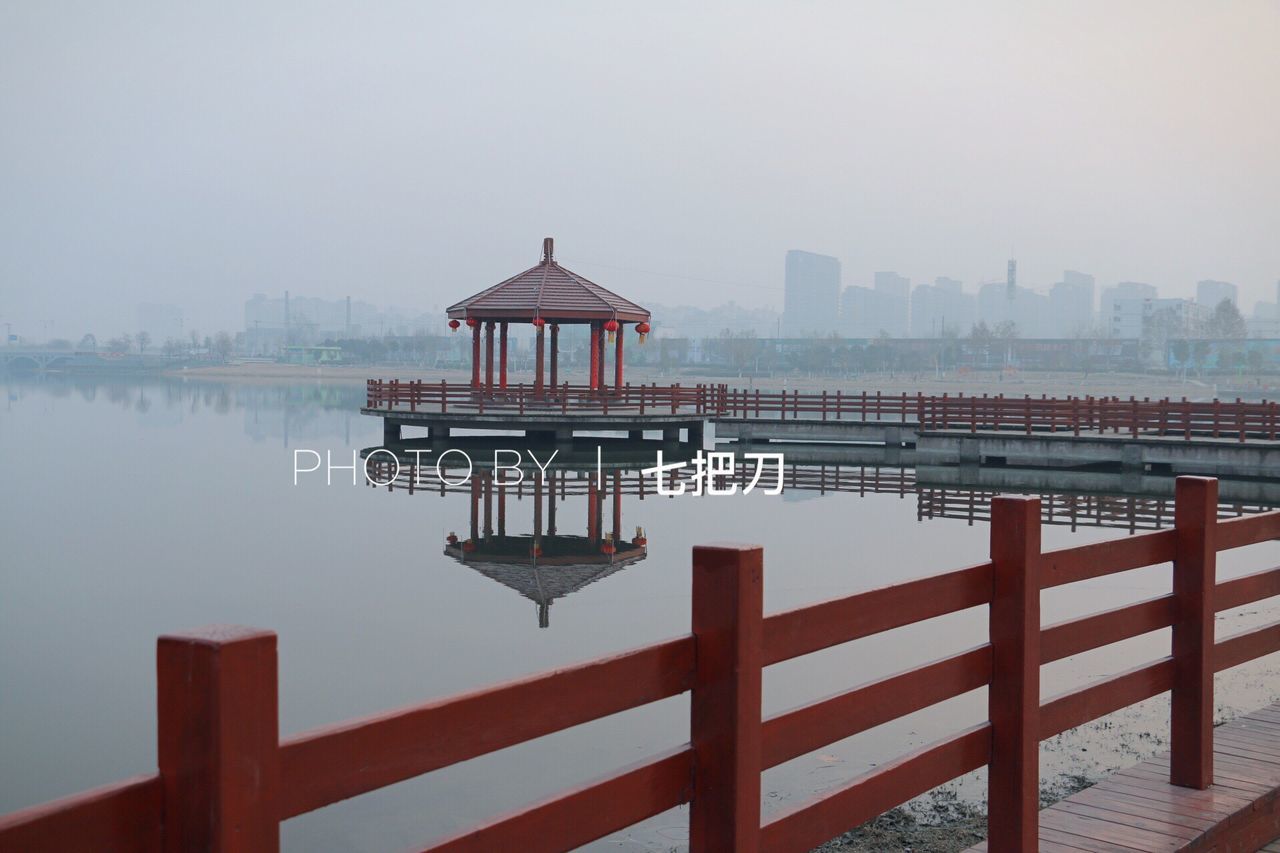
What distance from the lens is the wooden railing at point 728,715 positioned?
165cm

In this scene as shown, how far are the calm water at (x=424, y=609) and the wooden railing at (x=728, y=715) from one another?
1671mm

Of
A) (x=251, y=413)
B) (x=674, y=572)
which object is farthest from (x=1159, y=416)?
(x=251, y=413)

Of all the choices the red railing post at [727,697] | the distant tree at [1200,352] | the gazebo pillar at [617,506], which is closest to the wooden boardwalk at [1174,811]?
the red railing post at [727,697]

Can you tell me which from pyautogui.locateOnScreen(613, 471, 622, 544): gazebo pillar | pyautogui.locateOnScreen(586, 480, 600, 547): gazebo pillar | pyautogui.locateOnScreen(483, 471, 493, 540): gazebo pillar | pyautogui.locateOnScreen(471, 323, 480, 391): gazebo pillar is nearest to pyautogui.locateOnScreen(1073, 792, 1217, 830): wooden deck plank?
pyautogui.locateOnScreen(586, 480, 600, 547): gazebo pillar

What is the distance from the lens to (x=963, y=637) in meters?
10.8

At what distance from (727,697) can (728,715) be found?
35mm

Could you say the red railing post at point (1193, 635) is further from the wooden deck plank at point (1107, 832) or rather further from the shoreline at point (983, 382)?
the shoreline at point (983, 382)

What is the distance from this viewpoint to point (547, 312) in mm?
32344

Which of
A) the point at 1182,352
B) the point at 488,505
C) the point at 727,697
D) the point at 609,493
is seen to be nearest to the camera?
the point at 727,697

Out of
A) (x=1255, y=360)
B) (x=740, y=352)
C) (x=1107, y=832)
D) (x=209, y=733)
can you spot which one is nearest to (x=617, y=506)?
(x=1107, y=832)

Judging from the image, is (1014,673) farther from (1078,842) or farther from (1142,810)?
(1142,810)

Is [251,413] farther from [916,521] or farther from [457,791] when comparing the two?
[457,791]

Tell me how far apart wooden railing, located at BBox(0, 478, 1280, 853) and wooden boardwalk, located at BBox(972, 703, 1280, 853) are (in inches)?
5.9

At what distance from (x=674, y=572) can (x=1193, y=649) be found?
1102 centimetres
